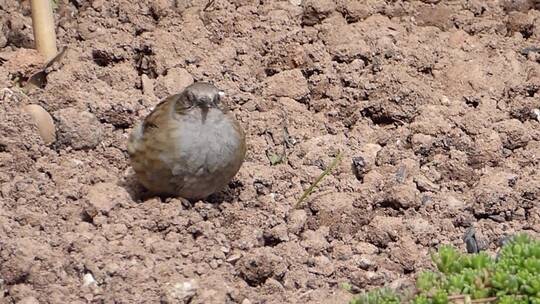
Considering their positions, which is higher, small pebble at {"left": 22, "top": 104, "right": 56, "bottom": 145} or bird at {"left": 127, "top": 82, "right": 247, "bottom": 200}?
bird at {"left": 127, "top": 82, "right": 247, "bottom": 200}

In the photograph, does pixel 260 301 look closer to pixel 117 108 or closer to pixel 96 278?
pixel 96 278

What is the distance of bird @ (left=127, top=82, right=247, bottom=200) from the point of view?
6.49 metres

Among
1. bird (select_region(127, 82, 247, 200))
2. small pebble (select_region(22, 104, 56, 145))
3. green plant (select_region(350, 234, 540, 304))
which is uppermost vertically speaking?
green plant (select_region(350, 234, 540, 304))

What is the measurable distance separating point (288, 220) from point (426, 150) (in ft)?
3.27

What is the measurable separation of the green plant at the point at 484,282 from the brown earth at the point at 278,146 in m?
0.64

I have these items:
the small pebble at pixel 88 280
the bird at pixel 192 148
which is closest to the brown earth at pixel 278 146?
the small pebble at pixel 88 280

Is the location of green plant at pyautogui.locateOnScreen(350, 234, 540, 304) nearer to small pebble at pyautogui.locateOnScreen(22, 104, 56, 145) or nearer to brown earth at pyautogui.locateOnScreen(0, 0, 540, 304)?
brown earth at pyautogui.locateOnScreen(0, 0, 540, 304)

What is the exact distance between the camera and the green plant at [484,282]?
5.42 meters

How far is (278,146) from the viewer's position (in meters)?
7.23

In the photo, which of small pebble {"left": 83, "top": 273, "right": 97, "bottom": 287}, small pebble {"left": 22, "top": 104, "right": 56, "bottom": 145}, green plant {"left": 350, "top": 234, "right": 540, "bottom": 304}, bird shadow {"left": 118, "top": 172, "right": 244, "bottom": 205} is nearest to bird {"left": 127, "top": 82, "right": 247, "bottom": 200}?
bird shadow {"left": 118, "top": 172, "right": 244, "bottom": 205}

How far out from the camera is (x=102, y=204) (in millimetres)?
6516

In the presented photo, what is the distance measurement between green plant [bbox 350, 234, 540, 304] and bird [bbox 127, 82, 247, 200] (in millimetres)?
1176

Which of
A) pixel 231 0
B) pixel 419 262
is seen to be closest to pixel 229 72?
pixel 231 0

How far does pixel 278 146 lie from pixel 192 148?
854mm
